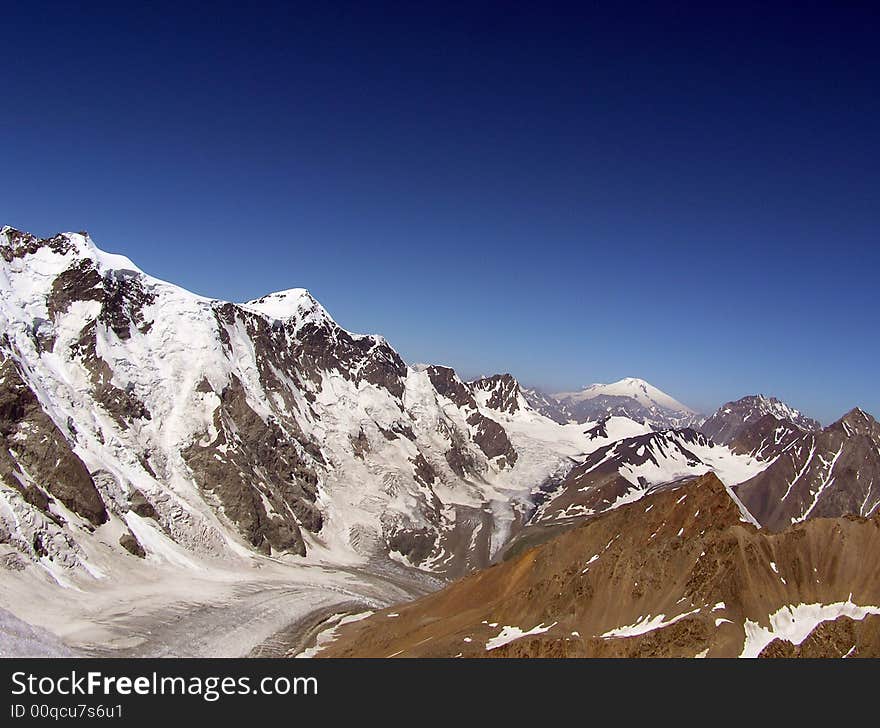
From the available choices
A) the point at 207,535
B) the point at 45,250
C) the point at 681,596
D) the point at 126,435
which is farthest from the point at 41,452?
the point at 681,596

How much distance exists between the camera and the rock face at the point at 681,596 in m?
55.8

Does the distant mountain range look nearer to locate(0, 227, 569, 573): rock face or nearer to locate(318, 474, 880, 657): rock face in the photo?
locate(318, 474, 880, 657): rock face

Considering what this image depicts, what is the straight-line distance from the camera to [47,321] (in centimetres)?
16500

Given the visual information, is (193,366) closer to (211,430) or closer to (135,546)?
(211,430)

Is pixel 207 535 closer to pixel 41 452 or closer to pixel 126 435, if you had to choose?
pixel 126 435

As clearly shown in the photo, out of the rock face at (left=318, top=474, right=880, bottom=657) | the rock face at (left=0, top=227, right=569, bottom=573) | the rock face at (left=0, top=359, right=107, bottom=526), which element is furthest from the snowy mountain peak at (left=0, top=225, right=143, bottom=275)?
the rock face at (left=318, top=474, right=880, bottom=657)

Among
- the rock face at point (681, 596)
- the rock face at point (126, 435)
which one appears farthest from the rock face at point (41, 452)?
the rock face at point (681, 596)

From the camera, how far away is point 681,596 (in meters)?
62.8

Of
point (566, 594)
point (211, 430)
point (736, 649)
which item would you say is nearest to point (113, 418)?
point (211, 430)

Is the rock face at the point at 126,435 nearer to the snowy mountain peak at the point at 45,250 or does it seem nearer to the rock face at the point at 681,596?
the snowy mountain peak at the point at 45,250

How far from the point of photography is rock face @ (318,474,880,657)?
183 ft

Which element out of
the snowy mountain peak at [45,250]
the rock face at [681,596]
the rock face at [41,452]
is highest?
the snowy mountain peak at [45,250]

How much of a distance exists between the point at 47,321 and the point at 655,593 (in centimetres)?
16580

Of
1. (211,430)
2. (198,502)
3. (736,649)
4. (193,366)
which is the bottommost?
(736,649)
